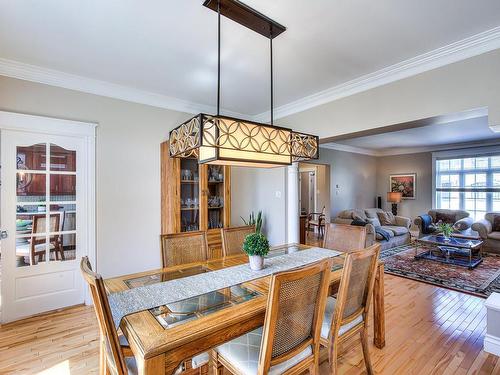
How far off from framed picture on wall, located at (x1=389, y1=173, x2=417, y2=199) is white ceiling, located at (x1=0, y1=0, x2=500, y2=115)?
617cm

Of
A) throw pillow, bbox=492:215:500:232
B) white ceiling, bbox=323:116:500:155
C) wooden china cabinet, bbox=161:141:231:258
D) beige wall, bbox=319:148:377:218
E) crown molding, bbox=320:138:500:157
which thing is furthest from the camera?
beige wall, bbox=319:148:377:218

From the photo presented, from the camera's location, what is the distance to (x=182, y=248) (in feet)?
7.46

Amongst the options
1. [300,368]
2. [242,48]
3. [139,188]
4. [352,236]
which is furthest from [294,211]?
[300,368]

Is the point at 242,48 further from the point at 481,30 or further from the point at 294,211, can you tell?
the point at 294,211

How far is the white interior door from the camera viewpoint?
2.62 metres

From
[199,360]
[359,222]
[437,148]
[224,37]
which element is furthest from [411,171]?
[199,360]

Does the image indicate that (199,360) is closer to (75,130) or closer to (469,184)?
(75,130)

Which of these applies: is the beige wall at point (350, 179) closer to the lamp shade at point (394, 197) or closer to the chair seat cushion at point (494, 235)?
the lamp shade at point (394, 197)

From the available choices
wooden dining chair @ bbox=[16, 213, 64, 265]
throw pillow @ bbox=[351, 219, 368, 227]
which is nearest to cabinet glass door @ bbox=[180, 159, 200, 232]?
wooden dining chair @ bbox=[16, 213, 64, 265]

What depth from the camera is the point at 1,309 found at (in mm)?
2582

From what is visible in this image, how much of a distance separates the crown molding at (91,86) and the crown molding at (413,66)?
5.31 feet

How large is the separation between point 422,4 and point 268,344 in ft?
7.57

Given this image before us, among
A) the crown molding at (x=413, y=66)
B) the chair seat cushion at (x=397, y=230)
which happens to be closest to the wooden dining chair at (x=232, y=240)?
the crown molding at (x=413, y=66)

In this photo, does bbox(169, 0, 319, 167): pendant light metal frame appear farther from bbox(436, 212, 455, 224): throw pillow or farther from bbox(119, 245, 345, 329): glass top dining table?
bbox(436, 212, 455, 224): throw pillow
